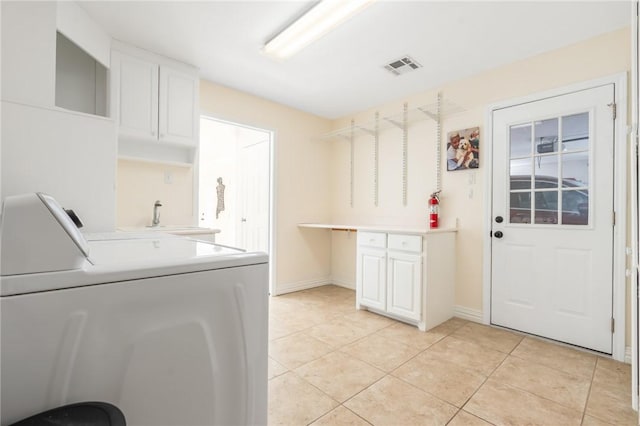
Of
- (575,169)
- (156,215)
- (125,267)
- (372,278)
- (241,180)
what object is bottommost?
(372,278)

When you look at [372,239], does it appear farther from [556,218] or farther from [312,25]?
[312,25]

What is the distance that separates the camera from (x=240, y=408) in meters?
0.86

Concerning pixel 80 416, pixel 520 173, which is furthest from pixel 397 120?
pixel 80 416

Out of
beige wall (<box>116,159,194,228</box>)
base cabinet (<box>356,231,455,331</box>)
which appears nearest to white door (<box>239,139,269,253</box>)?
beige wall (<box>116,159,194,228</box>)

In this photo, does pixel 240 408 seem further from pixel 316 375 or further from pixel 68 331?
pixel 316 375

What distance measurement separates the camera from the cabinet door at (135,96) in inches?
95.7

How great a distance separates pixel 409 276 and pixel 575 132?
1.84 meters

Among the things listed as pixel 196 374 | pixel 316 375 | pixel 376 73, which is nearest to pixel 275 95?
pixel 376 73

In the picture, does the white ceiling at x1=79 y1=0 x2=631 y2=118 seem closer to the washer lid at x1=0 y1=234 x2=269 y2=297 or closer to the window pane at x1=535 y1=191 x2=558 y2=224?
the window pane at x1=535 y1=191 x2=558 y2=224

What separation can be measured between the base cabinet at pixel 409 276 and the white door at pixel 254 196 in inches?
58.4

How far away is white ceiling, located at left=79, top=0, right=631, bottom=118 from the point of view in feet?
6.67

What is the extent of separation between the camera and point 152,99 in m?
2.61

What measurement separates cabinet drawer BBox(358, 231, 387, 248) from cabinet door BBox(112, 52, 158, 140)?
2.28 m

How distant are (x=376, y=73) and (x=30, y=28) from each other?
2.61 metres
